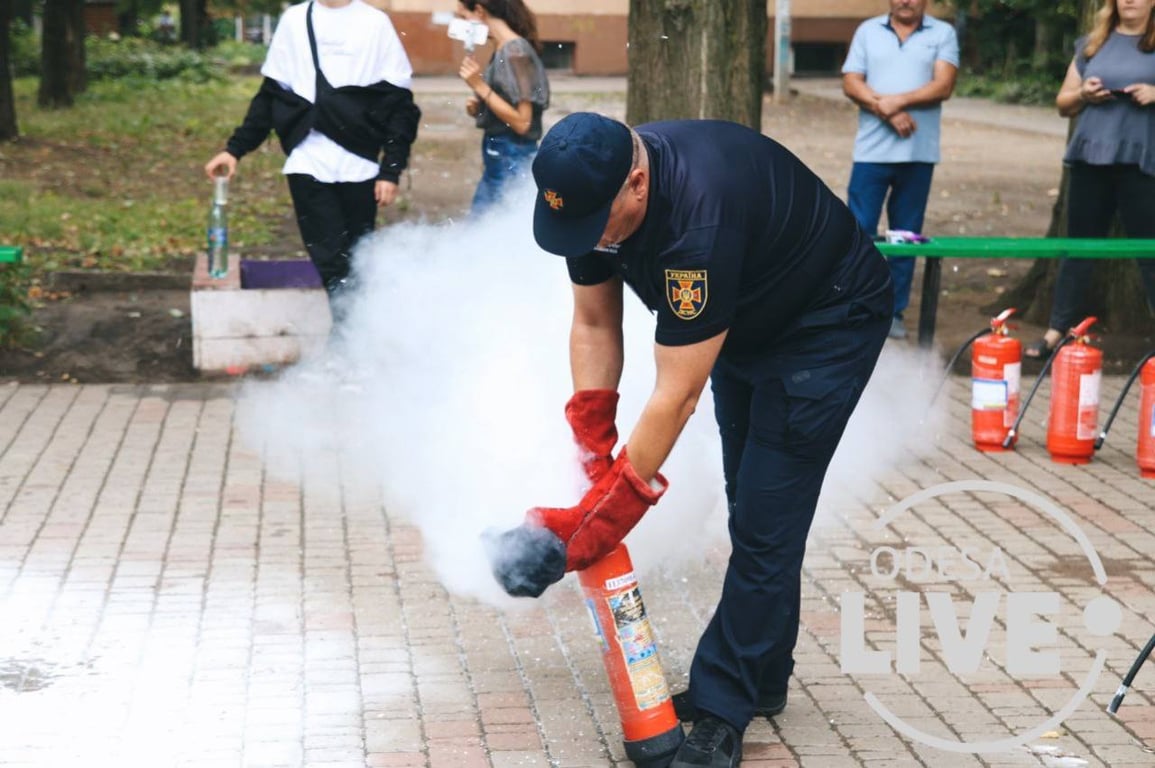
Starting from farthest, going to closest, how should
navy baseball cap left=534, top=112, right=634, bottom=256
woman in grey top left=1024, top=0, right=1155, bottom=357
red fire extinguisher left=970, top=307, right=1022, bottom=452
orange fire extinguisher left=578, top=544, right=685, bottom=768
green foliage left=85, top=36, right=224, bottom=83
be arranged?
green foliage left=85, top=36, right=224, bottom=83 < woman in grey top left=1024, top=0, right=1155, bottom=357 < red fire extinguisher left=970, top=307, right=1022, bottom=452 < orange fire extinguisher left=578, top=544, right=685, bottom=768 < navy baseball cap left=534, top=112, right=634, bottom=256

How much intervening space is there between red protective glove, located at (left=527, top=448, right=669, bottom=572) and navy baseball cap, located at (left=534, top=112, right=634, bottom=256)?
21.1 inches

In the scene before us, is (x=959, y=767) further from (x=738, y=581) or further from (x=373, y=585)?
(x=373, y=585)

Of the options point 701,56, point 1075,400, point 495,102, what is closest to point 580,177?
point 1075,400

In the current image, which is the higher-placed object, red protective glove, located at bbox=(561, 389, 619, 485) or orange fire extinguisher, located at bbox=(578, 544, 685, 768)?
red protective glove, located at bbox=(561, 389, 619, 485)

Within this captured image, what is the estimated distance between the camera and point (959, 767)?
3.97 m

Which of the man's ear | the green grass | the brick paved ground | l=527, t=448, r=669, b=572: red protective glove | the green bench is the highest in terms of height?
the man's ear

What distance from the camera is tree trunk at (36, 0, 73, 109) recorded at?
2152 centimetres

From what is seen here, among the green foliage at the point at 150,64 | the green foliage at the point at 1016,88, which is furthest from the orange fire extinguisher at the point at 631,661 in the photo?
the green foliage at the point at 150,64

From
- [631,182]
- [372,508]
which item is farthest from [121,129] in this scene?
[631,182]

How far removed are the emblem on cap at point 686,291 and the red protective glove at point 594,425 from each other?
49cm

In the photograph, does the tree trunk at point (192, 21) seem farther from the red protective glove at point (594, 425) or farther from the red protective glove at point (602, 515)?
the red protective glove at point (602, 515)

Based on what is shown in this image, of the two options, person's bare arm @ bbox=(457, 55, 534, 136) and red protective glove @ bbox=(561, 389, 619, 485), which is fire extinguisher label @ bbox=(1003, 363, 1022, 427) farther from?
red protective glove @ bbox=(561, 389, 619, 485)

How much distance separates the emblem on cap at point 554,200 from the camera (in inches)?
132

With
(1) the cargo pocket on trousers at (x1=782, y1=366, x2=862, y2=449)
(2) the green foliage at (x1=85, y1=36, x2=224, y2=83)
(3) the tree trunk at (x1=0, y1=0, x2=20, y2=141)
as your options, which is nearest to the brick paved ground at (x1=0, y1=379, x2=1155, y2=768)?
(1) the cargo pocket on trousers at (x1=782, y1=366, x2=862, y2=449)
